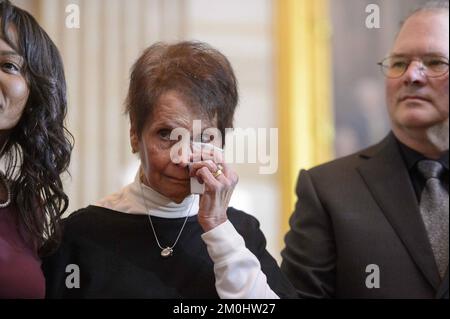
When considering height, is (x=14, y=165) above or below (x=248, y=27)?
below

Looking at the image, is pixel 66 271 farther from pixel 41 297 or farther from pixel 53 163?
pixel 53 163

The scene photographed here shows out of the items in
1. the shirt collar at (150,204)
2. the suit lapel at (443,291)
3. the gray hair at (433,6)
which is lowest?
the suit lapel at (443,291)

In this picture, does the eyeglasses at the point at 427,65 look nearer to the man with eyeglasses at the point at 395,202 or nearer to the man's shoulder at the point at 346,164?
the man with eyeglasses at the point at 395,202

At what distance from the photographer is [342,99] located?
2.14m

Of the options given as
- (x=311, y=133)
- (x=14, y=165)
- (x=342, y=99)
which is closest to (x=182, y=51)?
(x=14, y=165)

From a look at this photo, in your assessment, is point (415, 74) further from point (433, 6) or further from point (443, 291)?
point (443, 291)

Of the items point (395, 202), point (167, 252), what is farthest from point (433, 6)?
point (167, 252)

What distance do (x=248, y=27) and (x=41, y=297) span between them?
3.36 ft

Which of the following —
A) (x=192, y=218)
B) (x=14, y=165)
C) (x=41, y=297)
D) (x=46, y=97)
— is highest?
(x=46, y=97)

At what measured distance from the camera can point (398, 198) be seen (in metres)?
1.30

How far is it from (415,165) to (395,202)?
12 cm

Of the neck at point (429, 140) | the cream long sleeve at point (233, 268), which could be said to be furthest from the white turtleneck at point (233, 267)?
the neck at point (429, 140)

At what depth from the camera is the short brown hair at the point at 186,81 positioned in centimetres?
110

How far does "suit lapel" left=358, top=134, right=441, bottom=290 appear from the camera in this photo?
1237 millimetres
